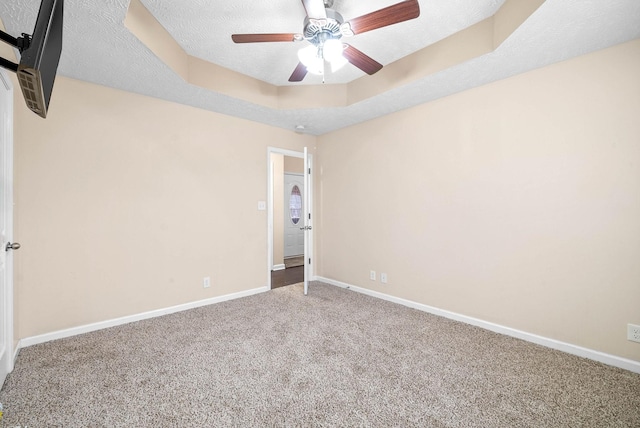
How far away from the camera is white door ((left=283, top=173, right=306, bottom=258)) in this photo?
6195mm

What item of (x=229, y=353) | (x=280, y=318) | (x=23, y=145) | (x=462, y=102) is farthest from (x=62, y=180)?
(x=462, y=102)

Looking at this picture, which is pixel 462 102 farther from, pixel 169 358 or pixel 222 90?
pixel 169 358

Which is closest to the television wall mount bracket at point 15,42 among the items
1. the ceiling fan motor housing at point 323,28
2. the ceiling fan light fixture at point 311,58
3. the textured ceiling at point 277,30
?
the textured ceiling at point 277,30

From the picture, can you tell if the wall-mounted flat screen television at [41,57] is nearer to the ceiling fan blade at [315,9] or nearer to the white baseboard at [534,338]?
the ceiling fan blade at [315,9]

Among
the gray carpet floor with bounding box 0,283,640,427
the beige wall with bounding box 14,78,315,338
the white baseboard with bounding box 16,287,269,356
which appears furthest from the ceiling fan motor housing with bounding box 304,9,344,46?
the white baseboard with bounding box 16,287,269,356

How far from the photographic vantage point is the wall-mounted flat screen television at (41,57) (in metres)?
0.86

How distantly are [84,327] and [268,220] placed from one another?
223cm

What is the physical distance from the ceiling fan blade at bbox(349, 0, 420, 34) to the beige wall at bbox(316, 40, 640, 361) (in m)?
1.57

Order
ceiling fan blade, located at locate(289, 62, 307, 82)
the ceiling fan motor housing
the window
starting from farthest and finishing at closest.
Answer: the window
ceiling fan blade, located at locate(289, 62, 307, 82)
the ceiling fan motor housing

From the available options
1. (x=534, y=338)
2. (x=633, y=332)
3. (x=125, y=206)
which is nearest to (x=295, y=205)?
(x=125, y=206)

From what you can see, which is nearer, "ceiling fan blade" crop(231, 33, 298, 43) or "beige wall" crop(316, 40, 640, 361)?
"ceiling fan blade" crop(231, 33, 298, 43)

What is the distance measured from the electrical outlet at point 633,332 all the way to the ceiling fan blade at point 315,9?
301cm

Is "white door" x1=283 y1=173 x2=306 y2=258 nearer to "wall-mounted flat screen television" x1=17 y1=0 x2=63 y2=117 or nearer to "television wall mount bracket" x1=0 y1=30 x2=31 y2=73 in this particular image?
"wall-mounted flat screen television" x1=17 y1=0 x2=63 y2=117

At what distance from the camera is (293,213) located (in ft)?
20.9
